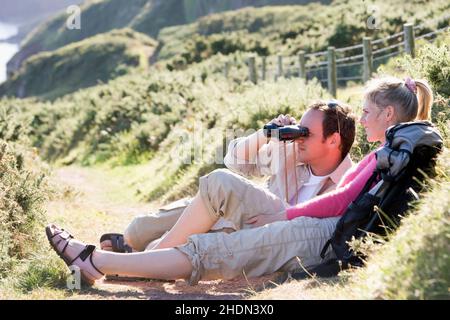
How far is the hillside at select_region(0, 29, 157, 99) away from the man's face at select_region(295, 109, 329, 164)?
59.9 meters

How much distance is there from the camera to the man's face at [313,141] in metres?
5.44

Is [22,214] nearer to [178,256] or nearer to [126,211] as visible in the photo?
[178,256]

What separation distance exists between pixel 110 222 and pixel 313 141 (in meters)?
4.21

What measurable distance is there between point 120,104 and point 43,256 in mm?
16449

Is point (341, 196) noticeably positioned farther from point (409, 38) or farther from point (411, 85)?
point (409, 38)

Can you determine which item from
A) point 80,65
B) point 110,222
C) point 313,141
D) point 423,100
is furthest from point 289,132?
point 80,65

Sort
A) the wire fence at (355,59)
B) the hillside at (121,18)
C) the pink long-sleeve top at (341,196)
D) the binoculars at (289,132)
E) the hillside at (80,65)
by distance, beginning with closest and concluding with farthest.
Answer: the pink long-sleeve top at (341,196) → the binoculars at (289,132) → the wire fence at (355,59) → the hillside at (80,65) → the hillside at (121,18)

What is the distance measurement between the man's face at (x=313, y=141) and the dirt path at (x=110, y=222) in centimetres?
98

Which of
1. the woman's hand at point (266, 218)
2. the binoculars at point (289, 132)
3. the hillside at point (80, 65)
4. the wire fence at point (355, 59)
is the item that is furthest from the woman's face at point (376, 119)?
the hillside at point (80, 65)

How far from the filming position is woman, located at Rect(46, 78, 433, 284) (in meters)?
4.89

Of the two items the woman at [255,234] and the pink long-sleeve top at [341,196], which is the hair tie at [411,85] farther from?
the pink long-sleeve top at [341,196]

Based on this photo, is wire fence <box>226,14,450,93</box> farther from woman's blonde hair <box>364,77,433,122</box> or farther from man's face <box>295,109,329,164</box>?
woman's blonde hair <box>364,77,433,122</box>

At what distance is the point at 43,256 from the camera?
215 inches
